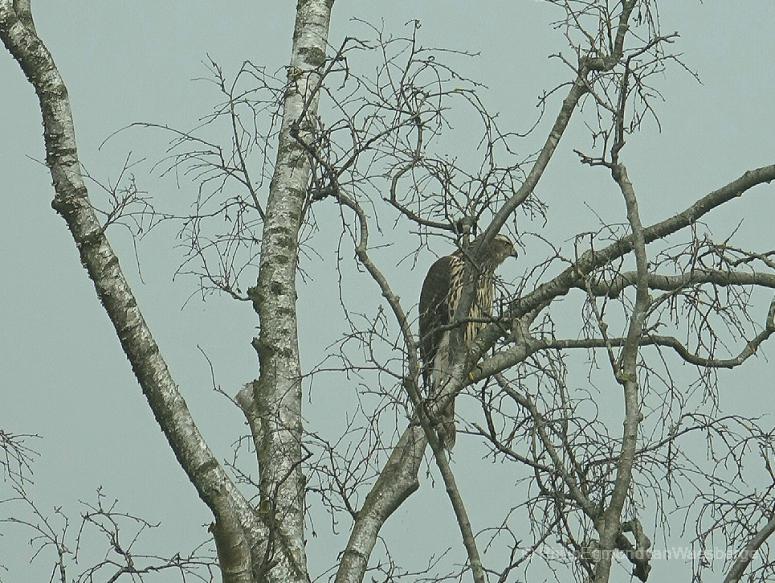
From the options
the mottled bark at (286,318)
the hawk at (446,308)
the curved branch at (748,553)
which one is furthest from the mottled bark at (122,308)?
the curved branch at (748,553)

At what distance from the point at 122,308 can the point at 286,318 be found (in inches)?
46.5

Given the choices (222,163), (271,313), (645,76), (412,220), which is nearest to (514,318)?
(412,220)

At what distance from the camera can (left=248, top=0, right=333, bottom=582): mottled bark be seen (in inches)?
246

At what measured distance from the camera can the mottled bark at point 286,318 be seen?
20.5 ft

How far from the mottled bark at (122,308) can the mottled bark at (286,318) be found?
0.26 m

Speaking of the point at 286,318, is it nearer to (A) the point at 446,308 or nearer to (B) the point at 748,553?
(A) the point at 446,308

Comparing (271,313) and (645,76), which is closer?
(645,76)

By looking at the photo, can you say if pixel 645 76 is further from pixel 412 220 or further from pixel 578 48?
pixel 412 220

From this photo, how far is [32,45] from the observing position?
6.00 meters

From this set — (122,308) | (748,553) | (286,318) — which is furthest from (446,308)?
(748,553)

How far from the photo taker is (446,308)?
28.7 feet

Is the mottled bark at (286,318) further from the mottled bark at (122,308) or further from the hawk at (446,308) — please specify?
the hawk at (446,308)

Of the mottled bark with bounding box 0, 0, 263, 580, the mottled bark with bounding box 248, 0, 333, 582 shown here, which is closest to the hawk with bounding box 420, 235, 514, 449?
the mottled bark with bounding box 248, 0, 333, 582

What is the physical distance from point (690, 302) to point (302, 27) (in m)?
2.93
